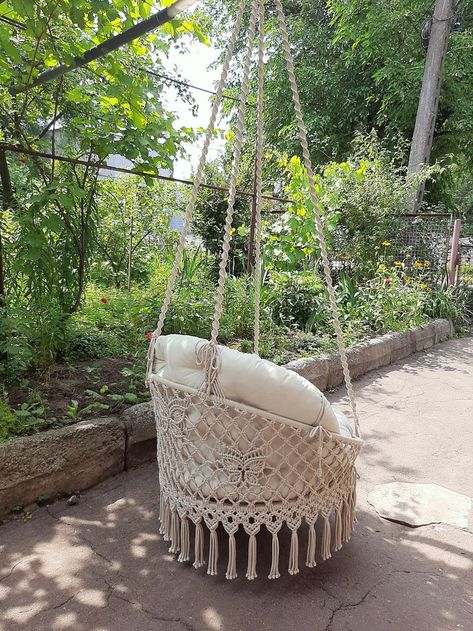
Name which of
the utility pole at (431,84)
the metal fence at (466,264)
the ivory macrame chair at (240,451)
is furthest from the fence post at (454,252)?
the ivory macrame chair at (240,451)

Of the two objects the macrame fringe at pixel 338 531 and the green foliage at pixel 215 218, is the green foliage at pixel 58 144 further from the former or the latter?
the green foliage at pixel 215 218

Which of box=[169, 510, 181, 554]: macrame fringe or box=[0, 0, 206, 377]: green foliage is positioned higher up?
box=[0, 0, 206, 377]: green foliage

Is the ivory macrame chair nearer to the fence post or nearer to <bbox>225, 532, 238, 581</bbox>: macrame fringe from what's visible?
<bbox>225, 532, 238, 581</bbox>: macrame fringe

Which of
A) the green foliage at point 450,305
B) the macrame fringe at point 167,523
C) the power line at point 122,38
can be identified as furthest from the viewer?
the green foliage at point 450,305

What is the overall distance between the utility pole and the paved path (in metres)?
7.06

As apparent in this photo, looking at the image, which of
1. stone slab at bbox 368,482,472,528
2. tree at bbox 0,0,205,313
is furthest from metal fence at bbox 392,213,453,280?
stone slab at bbox 368,482,472,528

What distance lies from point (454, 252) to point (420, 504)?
5.74 metres

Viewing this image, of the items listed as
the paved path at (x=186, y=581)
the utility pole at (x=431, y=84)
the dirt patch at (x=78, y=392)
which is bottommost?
the paved path at (x=186, y=581)

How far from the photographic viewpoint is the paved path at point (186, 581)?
163 centimetres

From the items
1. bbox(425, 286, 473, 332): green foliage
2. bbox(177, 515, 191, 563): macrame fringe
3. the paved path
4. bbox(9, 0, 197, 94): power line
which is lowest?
the paved path

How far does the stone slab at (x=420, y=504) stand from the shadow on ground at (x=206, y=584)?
0.08m

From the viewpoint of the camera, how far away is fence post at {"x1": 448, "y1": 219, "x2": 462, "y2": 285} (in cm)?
708

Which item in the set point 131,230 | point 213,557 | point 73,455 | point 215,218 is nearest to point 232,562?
point 213,557

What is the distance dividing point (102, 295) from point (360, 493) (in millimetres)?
3544
